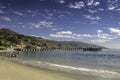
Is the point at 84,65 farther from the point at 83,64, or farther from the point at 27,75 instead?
the point at 27,75

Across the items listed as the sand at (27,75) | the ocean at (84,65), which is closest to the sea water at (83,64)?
the ocean at (84,65)

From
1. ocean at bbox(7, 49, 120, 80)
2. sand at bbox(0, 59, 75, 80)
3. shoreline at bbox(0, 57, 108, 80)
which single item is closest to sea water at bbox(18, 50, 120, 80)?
ocean at bbox(7, 49, 120, 80)

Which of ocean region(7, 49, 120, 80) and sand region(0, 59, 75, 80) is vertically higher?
sand region(0, 59, 75, 80)

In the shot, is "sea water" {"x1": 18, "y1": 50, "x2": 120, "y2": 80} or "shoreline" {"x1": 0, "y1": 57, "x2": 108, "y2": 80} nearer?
"shoreline" {"x1": 0, "y1": 57, "x2": 108, "y2": 80}

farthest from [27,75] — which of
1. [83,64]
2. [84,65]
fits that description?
[83,64]

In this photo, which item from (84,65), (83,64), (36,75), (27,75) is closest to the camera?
(27,75)

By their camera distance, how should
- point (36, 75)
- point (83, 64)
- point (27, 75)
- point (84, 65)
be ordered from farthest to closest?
point (83, 64) → point (84, 65) → point (36, 75) → point (27, 75)

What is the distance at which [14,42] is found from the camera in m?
181

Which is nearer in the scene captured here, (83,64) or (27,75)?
(27,75)

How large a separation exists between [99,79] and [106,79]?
46 centimetres

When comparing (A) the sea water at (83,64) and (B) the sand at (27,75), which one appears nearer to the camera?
(B) the sand at (27,75)

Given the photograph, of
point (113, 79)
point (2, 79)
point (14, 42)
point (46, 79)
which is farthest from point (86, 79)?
point (14, 42)

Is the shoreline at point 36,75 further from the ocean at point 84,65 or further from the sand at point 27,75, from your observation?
the ocean at point 84,65

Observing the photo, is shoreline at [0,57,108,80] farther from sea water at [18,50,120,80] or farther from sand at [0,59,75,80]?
sea water at [18,50,120,80]
